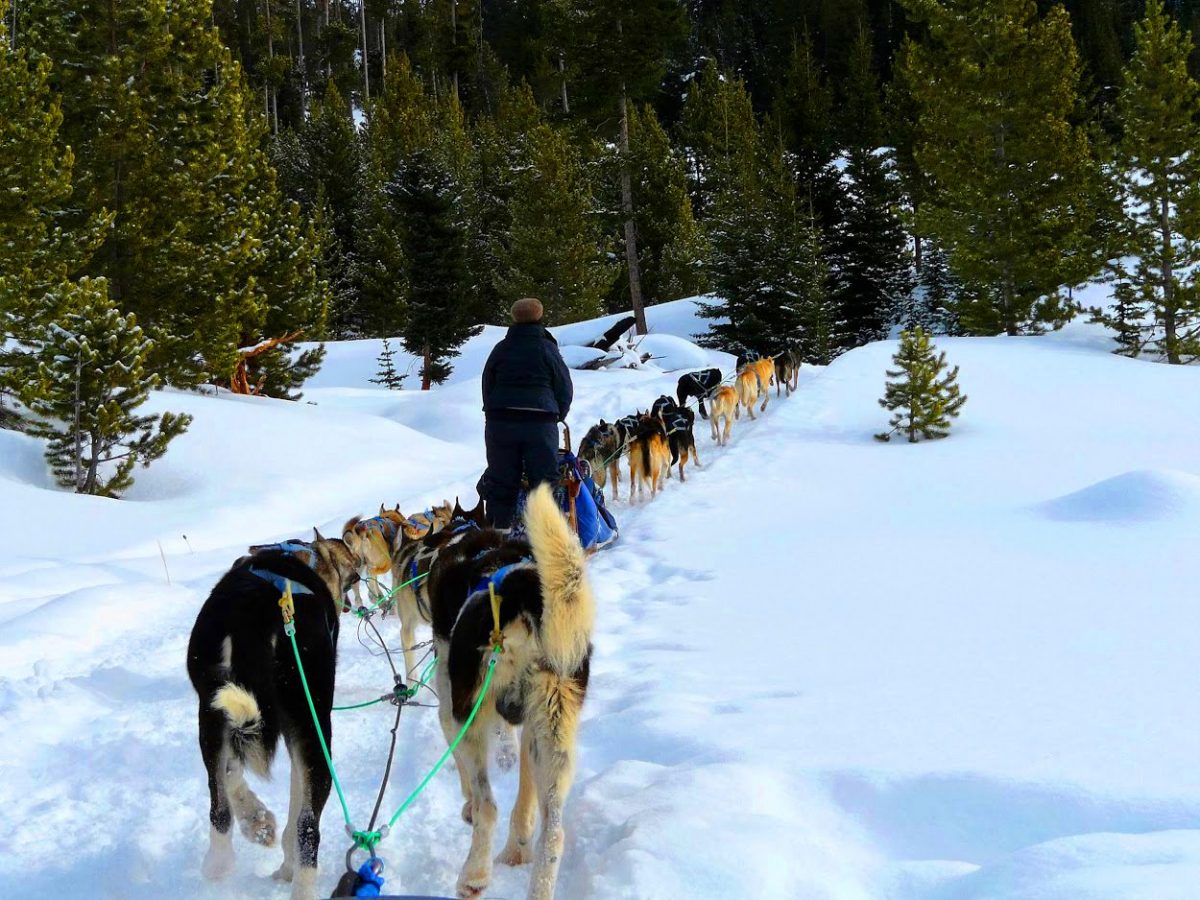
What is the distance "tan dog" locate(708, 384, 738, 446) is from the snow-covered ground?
2.52 meters

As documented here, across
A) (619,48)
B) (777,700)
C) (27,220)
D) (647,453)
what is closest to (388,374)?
(619,48)

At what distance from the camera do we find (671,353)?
21.8 metres

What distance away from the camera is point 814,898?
2355 mm

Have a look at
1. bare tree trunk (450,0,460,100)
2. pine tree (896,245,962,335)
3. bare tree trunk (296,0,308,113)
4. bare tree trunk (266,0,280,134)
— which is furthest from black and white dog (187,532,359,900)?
bare tree trunk (450,0,460,100)

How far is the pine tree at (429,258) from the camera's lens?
24.8 m

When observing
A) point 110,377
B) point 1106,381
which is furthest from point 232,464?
point 1106,381

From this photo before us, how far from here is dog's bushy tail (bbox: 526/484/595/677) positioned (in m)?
2.39

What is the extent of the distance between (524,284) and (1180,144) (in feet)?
58.9

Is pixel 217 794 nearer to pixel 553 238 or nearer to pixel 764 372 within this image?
pixel 764 372

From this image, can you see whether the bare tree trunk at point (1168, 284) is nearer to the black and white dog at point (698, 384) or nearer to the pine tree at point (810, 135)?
the black and white dog at point (698, 384)

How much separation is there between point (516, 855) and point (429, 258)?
23806 mm

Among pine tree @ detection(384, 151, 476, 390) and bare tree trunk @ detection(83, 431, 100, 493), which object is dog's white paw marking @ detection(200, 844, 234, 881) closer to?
bare tree trunk @ detection(83, 431, 100, 493)

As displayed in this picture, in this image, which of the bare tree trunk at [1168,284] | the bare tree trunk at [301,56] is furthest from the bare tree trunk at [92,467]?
the bare tree trunk at [301,56]

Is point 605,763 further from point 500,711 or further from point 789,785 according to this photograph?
point 500,711
